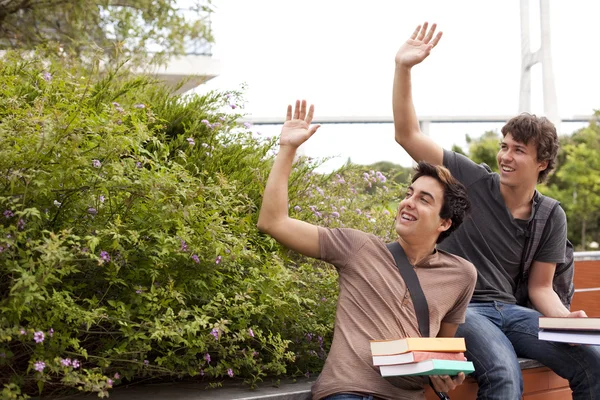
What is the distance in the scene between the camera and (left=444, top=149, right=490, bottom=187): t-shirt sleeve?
3838 mm

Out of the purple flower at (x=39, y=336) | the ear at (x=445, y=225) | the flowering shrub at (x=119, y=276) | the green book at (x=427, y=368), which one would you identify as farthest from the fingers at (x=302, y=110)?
the purple flower at (x=39, y=336)

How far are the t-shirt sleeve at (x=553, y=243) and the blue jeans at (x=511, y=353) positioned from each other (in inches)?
11.3

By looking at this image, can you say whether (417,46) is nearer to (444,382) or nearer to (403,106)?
(403,106)

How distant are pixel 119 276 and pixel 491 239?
1783 millimetres

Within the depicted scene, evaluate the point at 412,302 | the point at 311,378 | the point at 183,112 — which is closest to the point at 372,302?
the point at 412,302

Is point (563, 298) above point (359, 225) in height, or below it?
below

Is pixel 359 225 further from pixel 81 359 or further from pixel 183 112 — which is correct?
pixel 81 359

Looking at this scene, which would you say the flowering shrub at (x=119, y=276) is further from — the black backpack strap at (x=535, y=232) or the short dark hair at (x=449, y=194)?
the black backpack strap at (x=535, y=232)

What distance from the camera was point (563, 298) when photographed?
159 inches

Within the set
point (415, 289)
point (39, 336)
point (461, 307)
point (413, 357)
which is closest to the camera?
point (39, 336)

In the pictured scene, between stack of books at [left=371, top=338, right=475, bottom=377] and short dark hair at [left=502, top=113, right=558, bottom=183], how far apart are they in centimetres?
135

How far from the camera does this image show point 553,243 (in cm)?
385

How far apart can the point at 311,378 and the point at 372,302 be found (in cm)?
53

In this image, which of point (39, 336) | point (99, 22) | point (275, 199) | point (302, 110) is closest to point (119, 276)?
point (39, 336)
